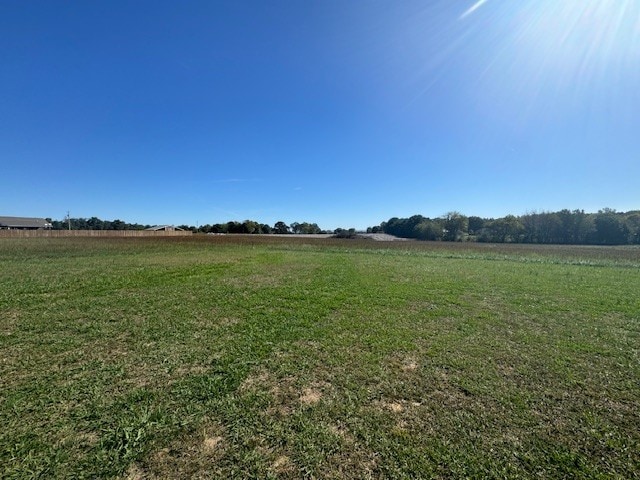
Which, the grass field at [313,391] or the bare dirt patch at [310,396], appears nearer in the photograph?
the grass field at [313,391]

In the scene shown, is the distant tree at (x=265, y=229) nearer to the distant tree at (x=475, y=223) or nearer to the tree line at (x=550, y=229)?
the tree line at (x=550, y=229)

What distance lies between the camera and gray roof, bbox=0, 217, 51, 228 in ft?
266

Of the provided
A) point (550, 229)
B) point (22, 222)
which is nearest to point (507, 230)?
point (550, 229)

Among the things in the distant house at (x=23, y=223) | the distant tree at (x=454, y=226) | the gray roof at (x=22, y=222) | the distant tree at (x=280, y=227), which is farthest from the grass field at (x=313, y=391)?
the distant tree at (x=280, y=227)

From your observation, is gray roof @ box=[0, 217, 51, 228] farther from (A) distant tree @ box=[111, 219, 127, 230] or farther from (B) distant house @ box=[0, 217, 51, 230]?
(A) distant tree @ box=[111, 219, 127, 230]

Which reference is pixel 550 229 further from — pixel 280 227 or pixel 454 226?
pixel 280 227

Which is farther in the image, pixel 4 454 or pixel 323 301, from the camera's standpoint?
pixel 323 301

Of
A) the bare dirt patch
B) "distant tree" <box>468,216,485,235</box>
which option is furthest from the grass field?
"distant tree" <box>468,216,485,235</box>

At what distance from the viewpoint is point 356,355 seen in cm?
454

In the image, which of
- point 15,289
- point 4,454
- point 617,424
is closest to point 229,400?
point 4,454

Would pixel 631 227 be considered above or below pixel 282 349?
above

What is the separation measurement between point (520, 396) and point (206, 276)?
1114 centimetres

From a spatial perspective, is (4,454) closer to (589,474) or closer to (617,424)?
(589,474)

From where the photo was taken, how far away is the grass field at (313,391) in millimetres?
2398
